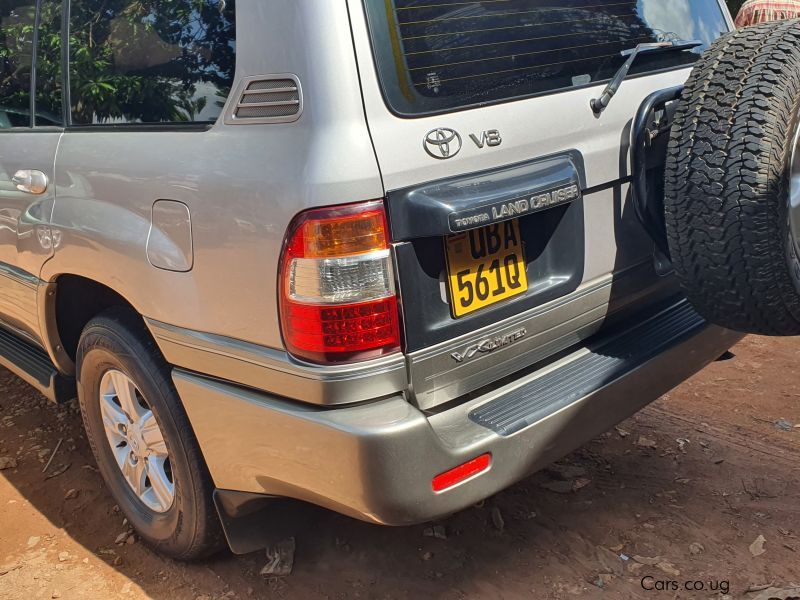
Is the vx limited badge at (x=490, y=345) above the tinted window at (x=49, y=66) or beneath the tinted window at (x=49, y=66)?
beneath

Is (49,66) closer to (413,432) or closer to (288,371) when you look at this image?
(288,371)

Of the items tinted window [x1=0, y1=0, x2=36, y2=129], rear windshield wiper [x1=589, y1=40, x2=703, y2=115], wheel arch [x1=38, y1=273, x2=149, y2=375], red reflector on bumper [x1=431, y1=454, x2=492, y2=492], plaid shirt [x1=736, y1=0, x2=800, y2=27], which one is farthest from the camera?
plaid shirt [x1=736, y1=0, x2=800, y2=27]

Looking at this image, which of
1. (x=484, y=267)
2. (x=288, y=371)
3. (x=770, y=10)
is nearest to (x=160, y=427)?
(x=288, y=371)

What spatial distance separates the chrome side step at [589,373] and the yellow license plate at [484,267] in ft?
0.89

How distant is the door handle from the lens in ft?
8.84

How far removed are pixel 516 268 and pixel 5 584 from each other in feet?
6.73

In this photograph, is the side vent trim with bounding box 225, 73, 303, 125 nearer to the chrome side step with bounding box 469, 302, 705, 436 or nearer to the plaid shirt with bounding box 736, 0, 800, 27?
the chrome side step with bounding box 469, 302, 705, 436

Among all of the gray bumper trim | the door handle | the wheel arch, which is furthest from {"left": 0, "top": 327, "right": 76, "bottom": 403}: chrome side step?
the gray bumper trim

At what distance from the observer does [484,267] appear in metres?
2.11

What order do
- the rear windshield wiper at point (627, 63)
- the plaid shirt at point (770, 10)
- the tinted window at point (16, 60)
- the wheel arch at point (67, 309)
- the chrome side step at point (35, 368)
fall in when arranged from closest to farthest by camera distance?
the rear windshield wiper at point (627, 63) < the wheel arch at point (67, 309) < the tinted window at point (16, 60) < the chrome side step at point (35, 368) < the plaid shirt at point (770, 10)

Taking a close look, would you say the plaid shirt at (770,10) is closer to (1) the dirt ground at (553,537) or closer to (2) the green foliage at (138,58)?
(1) the dirt ground at (553,537)

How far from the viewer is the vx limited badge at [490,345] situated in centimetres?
207

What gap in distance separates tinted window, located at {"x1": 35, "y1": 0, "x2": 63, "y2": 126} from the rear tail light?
51.8 inches

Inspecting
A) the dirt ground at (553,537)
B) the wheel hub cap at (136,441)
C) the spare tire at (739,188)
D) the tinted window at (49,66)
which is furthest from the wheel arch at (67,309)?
the spare tire at (739,188)
